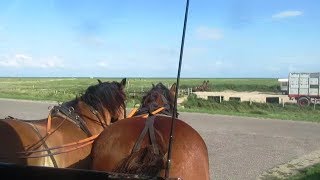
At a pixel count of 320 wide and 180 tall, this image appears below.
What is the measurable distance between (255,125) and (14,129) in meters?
17.9

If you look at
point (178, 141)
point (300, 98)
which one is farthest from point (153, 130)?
point (300, 98)

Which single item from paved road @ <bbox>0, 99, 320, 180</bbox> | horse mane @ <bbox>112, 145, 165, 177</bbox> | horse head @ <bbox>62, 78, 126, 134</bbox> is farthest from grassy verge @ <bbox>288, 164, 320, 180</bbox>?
horse mane @ <bbox>112, 145, 165, 177</bbox>

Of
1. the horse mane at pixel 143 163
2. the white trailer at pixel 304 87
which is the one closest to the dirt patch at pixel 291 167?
the horse mane at pixel 143 163

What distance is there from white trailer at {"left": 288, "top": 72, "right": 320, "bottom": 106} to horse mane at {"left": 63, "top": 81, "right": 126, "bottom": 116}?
43615 mm

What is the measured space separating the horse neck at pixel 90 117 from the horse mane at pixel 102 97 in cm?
8

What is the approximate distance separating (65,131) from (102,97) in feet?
3.03

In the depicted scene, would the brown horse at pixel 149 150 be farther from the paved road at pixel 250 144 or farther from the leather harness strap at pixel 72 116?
the paved road at pixel 250 144

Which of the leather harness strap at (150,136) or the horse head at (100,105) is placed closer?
the leather harness strap at (150,136)

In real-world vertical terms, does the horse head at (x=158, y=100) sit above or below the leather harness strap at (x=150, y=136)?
above

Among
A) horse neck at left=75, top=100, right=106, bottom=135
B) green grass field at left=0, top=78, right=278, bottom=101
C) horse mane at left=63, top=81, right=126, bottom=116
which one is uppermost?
horse mane at left=63, top=81, right=126, bottom=116

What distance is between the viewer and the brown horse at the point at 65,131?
169 inches

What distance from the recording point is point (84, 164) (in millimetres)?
4898

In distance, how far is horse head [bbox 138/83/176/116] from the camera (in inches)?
212

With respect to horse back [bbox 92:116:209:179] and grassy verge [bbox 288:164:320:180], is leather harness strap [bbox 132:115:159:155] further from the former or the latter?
grassy verge [bbox 288:164:320:180]
